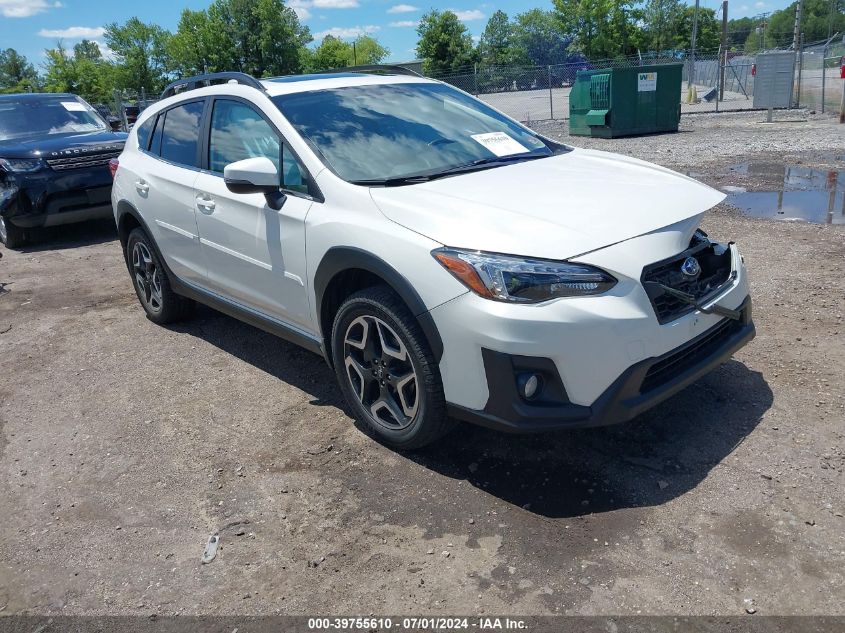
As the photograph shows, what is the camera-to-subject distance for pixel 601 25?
8038cm

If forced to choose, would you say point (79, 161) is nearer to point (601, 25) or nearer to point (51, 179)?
point (51, 179)

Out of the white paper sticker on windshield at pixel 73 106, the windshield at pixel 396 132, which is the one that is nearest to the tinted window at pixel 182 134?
the windshield at pixel 396 132

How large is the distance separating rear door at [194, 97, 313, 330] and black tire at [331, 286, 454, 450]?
0.40 m

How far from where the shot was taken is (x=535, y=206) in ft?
10.4

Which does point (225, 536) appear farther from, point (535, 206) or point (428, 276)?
point (535, 206)

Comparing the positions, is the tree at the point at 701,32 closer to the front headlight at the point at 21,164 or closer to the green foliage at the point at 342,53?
the green foliage at the point at 342,53

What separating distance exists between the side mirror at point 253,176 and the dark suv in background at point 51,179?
20.1ft

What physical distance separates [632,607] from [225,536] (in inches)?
66.6

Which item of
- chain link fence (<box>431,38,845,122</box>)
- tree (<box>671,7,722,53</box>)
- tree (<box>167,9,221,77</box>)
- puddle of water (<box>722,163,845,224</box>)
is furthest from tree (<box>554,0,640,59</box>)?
puddle of water (<box>722,163,845,224</box>)

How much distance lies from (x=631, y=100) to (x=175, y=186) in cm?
1410

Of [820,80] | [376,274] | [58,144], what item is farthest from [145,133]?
[820,80]

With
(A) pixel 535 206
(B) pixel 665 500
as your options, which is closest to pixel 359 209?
(A) pixel 535 206

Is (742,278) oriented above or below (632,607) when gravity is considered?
above

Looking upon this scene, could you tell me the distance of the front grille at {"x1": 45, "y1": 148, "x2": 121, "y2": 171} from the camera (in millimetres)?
8781
